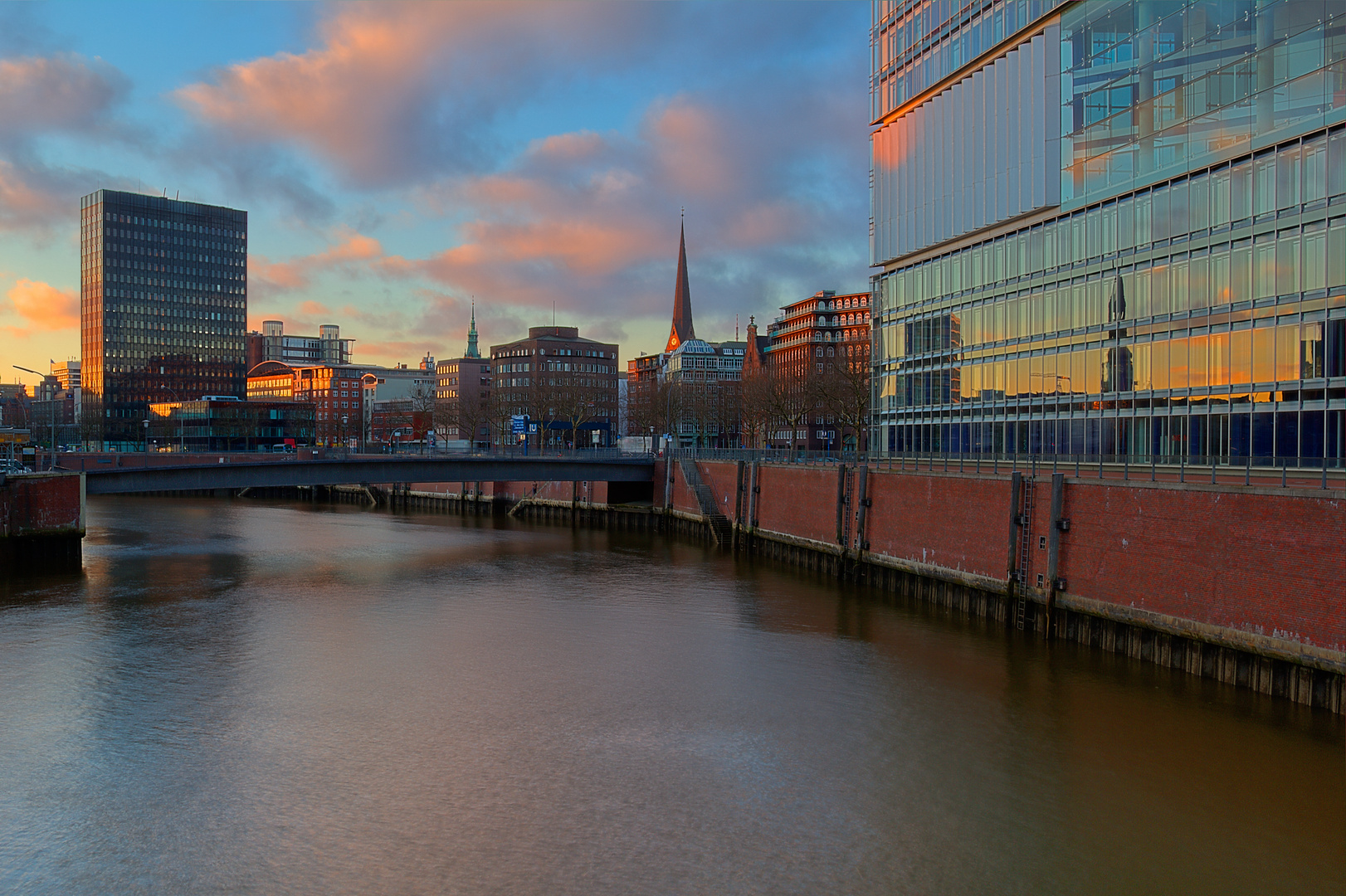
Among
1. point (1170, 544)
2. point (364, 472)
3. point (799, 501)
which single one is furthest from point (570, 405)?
point (1170, 544)

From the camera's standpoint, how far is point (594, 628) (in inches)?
1182

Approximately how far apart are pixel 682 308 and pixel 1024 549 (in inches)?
6536

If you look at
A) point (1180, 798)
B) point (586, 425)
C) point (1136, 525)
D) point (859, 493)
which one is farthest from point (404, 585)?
point (586, 425)

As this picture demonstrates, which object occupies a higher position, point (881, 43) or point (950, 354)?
point (881, 43)

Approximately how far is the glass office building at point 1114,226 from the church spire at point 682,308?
136 m

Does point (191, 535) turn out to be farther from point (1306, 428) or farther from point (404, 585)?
point (1306, 428)

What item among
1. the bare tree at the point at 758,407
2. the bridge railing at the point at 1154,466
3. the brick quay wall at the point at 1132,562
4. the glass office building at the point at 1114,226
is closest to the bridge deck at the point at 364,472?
the bridge railing at the point at 1154,466

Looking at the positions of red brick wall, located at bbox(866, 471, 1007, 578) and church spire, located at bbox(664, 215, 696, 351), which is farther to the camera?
church spire, located at bbox(664, 215, 696, 351)

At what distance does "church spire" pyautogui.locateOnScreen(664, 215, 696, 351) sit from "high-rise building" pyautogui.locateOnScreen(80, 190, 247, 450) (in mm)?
78735

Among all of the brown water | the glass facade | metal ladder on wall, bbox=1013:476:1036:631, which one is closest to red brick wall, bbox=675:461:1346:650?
metal ladder on wall, bbox=1013:476:1036:631

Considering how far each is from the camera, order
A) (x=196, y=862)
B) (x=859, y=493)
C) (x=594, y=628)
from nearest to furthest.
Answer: (x=196, y=862) → (x=594, y=628) → (x=859, y=493)

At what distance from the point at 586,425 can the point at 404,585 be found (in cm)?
6133

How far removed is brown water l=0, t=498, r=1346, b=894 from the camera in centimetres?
1437

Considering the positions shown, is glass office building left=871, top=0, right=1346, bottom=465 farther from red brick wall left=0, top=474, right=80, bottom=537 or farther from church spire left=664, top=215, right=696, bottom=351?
Answer: church spire left=664, top=215, right=696, bottom=351
